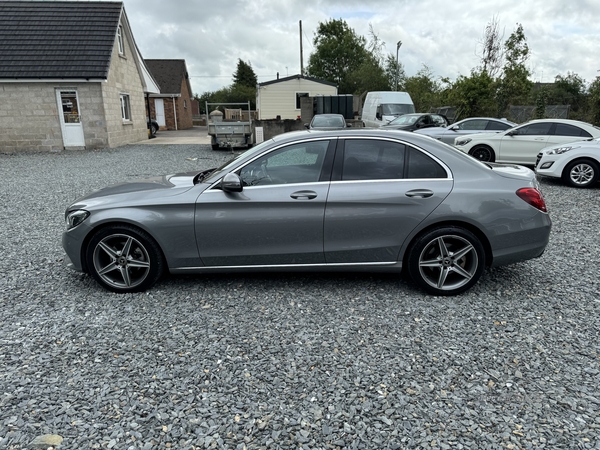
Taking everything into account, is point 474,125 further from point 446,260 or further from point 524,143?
point 446,260

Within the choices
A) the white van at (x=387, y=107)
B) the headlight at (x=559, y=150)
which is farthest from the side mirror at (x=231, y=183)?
the white van at (x=387, y=107)

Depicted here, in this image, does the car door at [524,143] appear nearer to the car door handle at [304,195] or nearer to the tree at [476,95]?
the car door handle at [304,195]

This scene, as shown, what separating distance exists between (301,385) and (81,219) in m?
2.60

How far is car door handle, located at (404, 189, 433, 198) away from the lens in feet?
12.8

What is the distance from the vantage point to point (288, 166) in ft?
13.4

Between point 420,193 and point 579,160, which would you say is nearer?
point 420,193

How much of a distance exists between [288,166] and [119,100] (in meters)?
19.0

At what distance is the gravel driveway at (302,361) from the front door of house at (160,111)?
33966 millimetres

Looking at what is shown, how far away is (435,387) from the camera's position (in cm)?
281

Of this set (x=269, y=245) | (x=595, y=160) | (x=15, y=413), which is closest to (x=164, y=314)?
(x=269, y=245)

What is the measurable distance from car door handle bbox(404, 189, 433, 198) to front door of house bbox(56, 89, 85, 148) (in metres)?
18.0

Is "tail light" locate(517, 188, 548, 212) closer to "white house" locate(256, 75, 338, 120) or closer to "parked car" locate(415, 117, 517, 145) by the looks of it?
"parked car" locate(415, 117, 517, 145)

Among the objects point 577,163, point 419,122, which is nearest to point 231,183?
point 577,163

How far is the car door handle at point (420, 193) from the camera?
3.89 metres
